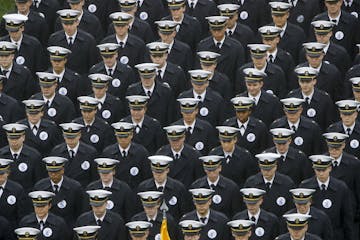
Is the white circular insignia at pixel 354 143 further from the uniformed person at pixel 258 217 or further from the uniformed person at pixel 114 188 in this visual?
the uniformed person at pixel 114 188

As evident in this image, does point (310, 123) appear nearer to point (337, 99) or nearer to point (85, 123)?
point (337, 99)

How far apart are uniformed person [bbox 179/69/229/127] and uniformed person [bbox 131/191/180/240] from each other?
2081mm

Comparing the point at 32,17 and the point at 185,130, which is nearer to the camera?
the point at 185,130

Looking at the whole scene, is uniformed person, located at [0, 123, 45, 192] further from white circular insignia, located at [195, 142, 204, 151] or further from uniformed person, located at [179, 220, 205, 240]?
uniformed person, located at [179, 220, 205, 240]

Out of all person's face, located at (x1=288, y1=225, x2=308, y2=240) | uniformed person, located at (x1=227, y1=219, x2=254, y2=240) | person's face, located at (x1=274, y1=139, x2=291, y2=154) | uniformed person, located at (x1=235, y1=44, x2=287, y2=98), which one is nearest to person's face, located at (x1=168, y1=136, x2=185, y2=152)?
person's face, located at (x1=274, y1=139, x2=291, y2=154)

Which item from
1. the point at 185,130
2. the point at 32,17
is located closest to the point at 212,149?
the point at 185,130

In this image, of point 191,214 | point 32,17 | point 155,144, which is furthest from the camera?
point 32,17

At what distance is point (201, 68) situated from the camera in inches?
1001

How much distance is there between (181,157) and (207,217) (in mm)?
1231

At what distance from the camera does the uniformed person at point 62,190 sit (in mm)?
23781

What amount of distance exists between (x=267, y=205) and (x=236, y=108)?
1513 millimetres

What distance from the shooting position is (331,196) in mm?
23484

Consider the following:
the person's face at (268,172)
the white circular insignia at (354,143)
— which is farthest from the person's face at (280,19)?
the person's face at (268,172)

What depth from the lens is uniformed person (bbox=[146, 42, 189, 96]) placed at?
25234mm
